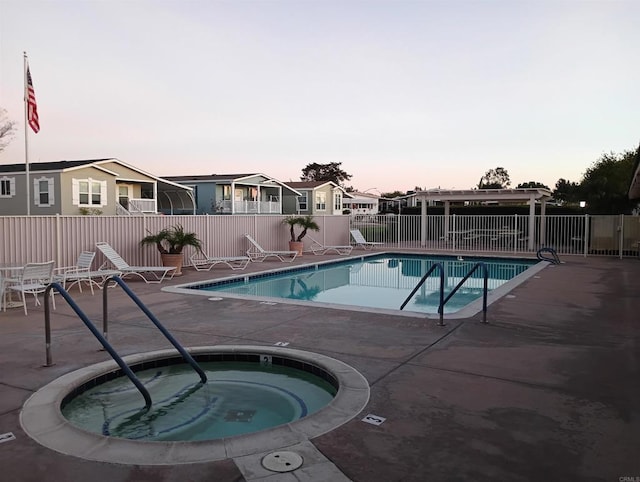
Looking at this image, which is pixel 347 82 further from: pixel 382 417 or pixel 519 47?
pixel 382 417

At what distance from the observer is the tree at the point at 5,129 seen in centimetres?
3350

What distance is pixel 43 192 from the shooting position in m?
25.1

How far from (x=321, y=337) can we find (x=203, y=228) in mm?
10466

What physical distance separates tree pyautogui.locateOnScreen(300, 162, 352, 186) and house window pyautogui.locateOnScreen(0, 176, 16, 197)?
179 feet

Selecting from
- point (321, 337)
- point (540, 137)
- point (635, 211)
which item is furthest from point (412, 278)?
point (635, 211)

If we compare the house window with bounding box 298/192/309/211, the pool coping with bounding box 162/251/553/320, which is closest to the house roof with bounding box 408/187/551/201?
the pool coping with bounding box 162/251/553/320

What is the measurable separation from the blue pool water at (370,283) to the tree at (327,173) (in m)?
59.8

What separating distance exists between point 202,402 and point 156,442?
1.38m

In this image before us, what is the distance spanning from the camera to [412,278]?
15.4 m

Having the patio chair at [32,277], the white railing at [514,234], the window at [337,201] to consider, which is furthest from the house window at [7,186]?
the window at [337,201]

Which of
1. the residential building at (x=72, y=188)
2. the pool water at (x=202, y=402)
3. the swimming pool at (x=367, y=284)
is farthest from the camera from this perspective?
the residential building at (x=72, y=188)

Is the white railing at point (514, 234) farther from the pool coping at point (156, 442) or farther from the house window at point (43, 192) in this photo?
the pool coping at point (156, 442)

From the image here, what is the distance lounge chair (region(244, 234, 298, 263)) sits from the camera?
17.3 metres

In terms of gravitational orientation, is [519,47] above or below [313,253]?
above
